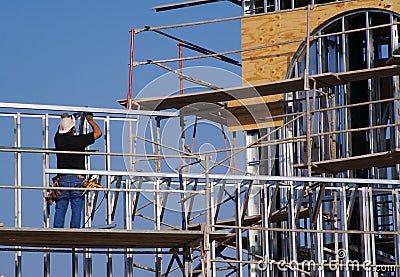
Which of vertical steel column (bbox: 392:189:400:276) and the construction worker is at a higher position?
the construction worker

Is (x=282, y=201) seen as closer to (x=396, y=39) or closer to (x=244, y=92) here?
(x=244, y=92)

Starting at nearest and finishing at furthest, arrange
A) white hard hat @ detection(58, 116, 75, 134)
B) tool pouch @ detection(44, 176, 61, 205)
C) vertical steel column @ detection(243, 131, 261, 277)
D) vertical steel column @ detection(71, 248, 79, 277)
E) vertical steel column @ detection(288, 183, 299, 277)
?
tool pouch @ detection(44, 176, 61, 205) < white hard hat @ detection(58, 116, 75, 134) < vertical steel column @ detection(71, 248, 79, 277) < vertical steel column @ detection(288, 183, 299, 277) < vertical steel column @ detection(243, 131, 261, 277)

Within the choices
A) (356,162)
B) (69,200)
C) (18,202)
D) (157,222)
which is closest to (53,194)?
(69,200)

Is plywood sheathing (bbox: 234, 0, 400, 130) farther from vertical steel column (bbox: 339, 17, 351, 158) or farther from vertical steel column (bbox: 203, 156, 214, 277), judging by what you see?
vertical steel column (bbox: 203, 156, 214, 277)

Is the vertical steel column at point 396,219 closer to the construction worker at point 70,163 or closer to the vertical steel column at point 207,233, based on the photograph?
the vertical steel column at point 207,233

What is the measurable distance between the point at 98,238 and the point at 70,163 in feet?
4.21

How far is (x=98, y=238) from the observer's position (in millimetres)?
19109

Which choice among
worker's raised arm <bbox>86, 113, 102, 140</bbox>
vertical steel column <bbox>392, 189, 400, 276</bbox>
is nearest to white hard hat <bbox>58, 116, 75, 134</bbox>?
worker's raised arm <bbox>86, 113, 102, 140</bbox>

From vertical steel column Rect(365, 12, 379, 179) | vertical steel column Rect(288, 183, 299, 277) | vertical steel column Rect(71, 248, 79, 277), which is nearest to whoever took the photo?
vertical steel column Rect(71, 248, 79, 277)

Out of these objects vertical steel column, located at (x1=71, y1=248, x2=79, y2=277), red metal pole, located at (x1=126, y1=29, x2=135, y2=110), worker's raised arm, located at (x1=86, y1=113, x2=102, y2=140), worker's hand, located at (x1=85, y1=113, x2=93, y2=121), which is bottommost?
vertical steel column, located at (x1=71, y1=248, x2=79, y2=277)

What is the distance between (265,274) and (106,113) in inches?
141

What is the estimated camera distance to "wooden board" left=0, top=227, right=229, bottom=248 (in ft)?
61.0

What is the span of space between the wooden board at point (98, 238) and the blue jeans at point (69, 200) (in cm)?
34

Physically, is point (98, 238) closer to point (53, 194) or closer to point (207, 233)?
point (53, 194)
